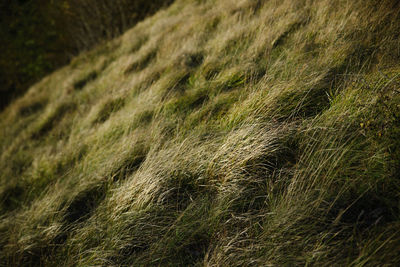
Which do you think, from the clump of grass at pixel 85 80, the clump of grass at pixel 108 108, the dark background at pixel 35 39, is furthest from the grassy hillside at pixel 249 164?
the dark background at pixel 35 39

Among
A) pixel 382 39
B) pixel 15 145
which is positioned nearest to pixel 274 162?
pixel 382 39

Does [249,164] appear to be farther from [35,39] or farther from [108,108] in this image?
[35,39]

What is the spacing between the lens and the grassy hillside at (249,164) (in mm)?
1149

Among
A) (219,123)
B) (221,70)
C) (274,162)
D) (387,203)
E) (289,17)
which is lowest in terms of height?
(387,203)

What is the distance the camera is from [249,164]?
5.01ft

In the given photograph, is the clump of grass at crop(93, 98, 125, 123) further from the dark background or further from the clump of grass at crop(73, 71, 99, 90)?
the dark background

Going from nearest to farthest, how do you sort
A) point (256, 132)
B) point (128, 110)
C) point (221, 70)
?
point (256, 132) → point (221, 70) → point (128, 110)

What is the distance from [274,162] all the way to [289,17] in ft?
7.02

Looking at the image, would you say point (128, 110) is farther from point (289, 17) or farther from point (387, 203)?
point (387, 203)

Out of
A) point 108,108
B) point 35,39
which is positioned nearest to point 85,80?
point 108,108

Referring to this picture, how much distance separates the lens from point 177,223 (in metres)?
1.43

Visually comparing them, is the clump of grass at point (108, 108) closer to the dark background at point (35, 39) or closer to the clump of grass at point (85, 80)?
the clump of grass at point (85, 80)

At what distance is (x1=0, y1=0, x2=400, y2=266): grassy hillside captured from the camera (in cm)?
115

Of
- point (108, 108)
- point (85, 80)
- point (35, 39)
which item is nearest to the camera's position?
point (108, 108)
